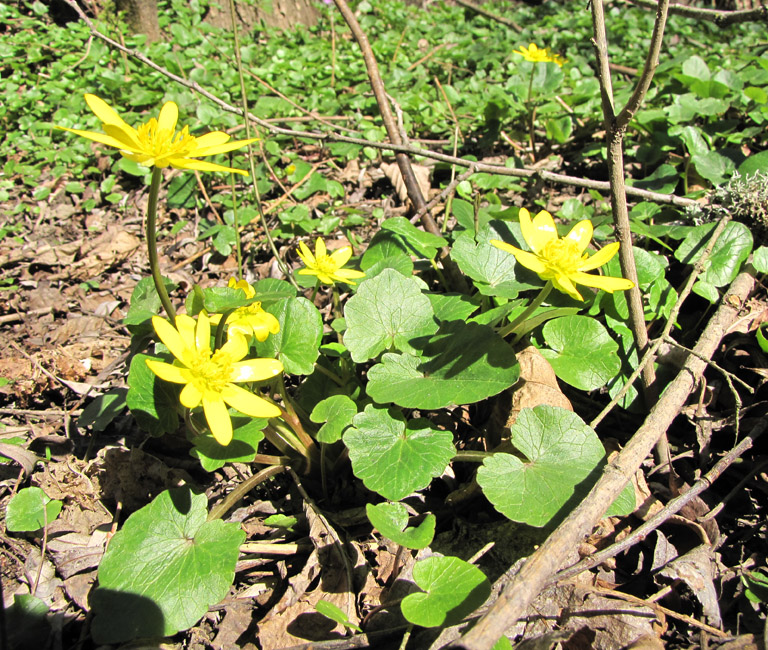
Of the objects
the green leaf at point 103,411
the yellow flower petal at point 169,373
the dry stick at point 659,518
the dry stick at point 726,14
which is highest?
the dry stick at point 726,14

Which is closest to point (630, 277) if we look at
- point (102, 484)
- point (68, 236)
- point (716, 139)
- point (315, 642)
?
point (315, 642)

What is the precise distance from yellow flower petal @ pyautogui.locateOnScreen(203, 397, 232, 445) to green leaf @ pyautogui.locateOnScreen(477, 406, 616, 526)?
26.1 inches

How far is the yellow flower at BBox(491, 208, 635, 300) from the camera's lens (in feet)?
4.81

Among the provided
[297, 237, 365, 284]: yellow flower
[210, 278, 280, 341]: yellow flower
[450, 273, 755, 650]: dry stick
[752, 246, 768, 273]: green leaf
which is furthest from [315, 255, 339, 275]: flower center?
[752, 246, 768, 273]: green leaf

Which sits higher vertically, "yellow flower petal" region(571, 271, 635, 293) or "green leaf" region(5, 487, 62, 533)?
"yellow flower petal" region(571, 271, 635, 293)

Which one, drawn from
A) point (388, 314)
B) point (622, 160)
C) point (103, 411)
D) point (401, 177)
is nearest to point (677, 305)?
point (622, 160)

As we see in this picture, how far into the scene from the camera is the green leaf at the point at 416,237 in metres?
2.08

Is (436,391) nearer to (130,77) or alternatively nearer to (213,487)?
(213,487)

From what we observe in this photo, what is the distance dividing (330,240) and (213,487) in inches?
62.9

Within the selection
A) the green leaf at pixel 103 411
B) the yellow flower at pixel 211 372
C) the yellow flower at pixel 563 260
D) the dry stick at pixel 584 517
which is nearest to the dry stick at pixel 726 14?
the yellow flower at pixel 563 260

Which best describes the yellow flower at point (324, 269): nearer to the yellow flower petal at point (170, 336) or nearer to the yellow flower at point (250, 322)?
the yellow flower at point (250, 322)

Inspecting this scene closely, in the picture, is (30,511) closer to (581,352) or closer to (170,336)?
(170,336)

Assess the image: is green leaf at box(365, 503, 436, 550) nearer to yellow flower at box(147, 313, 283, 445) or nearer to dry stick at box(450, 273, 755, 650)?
dry stick at box(450, 273, 755, 650)

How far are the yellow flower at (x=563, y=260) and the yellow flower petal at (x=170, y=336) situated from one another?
0.86 m
